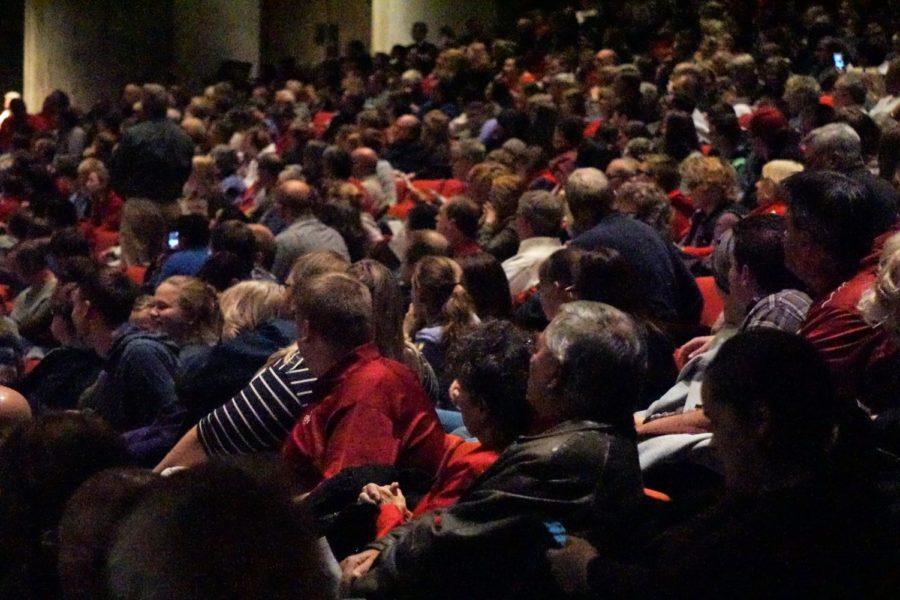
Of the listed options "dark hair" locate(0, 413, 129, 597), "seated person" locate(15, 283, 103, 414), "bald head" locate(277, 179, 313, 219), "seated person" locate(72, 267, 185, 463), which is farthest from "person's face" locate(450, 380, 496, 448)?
"bald head" locate(277, 179, 313, 219)

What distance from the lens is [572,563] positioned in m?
2.76

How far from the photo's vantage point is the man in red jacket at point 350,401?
348 cm

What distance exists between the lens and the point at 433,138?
1085 cm

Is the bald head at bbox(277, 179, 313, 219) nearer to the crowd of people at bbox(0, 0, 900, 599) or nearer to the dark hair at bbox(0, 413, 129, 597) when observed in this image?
the crowd of people at bbox(0, 0, 900, 599)

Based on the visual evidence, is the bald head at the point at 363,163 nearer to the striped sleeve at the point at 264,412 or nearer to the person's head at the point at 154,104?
the person's head at the point at 154,104

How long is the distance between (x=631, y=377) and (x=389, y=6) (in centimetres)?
1558

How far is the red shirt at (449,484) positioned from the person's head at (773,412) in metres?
0.70

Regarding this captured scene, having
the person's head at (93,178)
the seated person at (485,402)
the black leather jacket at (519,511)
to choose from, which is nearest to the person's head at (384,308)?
the seated person at (485,402)

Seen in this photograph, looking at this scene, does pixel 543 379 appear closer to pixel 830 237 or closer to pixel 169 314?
pixel 830 237

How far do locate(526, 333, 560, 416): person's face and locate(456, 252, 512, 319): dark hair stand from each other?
6.74 feet

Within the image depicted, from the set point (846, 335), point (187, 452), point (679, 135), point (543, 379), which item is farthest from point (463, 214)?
point (543, 379)

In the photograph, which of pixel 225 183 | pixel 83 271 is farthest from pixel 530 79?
pixel 83 271

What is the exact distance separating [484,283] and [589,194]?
0.83m

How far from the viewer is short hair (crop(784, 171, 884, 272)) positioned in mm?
3412
